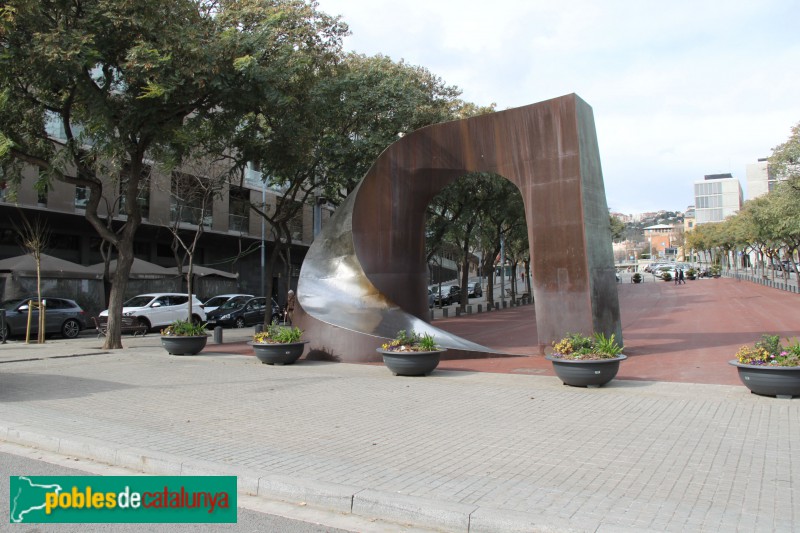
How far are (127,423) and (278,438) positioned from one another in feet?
7.17

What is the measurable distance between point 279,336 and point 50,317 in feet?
45.6

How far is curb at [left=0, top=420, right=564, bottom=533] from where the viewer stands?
4.01 m

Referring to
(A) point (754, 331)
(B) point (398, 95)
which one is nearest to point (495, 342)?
(A) point (754, 331)

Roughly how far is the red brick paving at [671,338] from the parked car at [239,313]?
9.28 meters

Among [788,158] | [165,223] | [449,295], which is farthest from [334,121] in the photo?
[449,295]

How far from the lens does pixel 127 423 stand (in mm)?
7234

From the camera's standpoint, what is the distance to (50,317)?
73.2ft

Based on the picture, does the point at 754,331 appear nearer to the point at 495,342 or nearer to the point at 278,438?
the point at 495,342

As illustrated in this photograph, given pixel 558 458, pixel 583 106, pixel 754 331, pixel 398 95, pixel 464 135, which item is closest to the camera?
Result: pixel 558 458

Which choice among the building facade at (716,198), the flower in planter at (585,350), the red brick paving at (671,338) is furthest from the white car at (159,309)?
the building facade at (716,198)

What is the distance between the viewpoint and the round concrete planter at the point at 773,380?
8148 millimetres

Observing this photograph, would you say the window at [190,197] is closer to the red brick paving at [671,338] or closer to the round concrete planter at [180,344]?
the round concrete planter at [180,344]

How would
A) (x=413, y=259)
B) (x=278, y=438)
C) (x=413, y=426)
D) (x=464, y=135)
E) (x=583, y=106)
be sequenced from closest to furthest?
(x=278, y=438) → (x=413, y=426) → (x=583, y=106) → (x=464, y=135) → (x=413, y=259)
